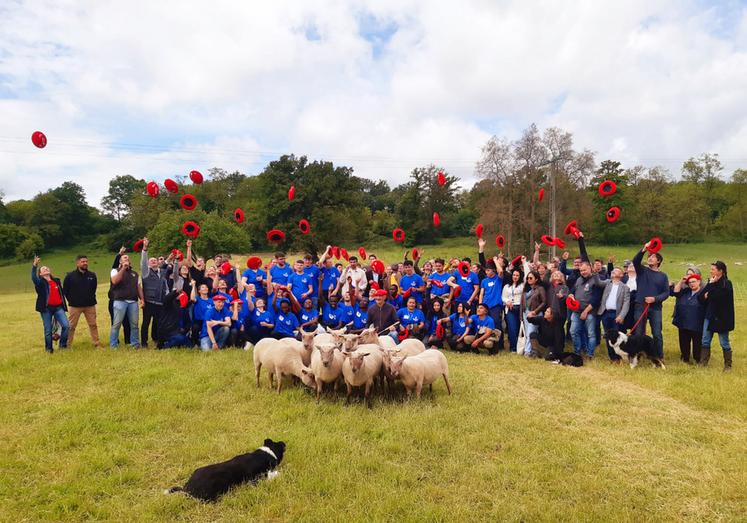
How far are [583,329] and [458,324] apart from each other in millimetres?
3046

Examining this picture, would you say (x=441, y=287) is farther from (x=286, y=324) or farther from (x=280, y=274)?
(x=280, y=274)

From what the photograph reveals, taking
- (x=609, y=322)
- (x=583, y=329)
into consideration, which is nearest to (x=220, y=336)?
(x=583, y=329)

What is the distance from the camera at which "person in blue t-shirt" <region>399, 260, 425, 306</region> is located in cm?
1262

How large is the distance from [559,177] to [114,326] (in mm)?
37821

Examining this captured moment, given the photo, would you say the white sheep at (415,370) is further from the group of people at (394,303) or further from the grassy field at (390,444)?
the group of people at (394,303)

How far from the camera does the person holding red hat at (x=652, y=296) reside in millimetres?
10453

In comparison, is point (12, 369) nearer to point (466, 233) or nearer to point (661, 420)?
point (661, 420)

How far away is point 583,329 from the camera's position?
36.9 feet

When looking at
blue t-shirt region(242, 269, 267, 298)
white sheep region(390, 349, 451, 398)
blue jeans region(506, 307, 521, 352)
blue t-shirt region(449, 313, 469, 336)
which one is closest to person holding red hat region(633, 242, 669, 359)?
blue jeans region(506, 307, 521, 352)

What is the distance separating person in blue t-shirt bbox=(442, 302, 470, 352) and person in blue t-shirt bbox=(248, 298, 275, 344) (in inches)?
180

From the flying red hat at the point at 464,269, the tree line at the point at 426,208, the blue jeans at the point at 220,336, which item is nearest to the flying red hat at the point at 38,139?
the blue jeans at the point at 220,336

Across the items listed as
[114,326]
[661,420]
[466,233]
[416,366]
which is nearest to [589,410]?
[661,420]

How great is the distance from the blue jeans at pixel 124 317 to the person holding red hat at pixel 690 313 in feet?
42.7

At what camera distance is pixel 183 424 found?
6.87 m
